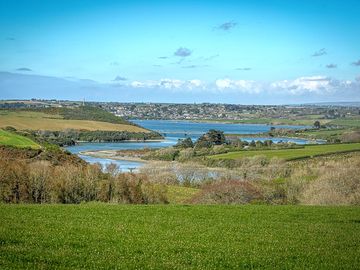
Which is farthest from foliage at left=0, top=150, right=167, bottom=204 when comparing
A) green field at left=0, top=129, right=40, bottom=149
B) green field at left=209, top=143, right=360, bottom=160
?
green field at left=209, top=143, right=360, bottom=160

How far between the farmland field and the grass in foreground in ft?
400

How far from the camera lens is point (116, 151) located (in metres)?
141

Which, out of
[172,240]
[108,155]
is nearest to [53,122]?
[108,155]

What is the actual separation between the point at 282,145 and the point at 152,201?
3122 inches

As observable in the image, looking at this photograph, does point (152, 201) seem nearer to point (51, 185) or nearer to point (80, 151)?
point (51, 185)

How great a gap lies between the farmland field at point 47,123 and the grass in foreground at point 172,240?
400 ft

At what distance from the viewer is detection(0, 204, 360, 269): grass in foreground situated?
1427 centimetres

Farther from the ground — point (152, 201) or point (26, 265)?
point (26, 265)

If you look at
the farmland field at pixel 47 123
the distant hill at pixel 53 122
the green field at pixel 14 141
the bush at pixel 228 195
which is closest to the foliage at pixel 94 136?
the distant hill at pixel 53 122

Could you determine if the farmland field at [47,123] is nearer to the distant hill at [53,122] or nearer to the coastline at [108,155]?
the distant hill at [53,122]

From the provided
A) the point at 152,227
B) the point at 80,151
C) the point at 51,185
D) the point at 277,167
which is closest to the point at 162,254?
the point at 152,227

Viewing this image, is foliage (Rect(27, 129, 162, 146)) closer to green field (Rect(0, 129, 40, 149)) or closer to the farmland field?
the farmland field

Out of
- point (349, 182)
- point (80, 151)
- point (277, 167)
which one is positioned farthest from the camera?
point (80, 151)

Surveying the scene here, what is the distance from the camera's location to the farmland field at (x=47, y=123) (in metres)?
150
